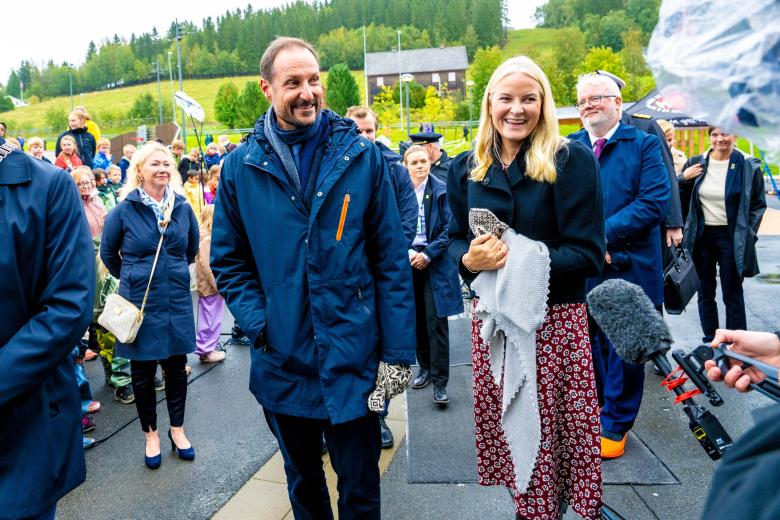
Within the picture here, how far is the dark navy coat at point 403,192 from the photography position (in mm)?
4496

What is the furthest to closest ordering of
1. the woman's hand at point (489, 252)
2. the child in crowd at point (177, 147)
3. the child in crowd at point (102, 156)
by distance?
the child in crowd at point (177, 147)
the child in crowd at point (102, 156)
the woman's hand at point (489, 252)

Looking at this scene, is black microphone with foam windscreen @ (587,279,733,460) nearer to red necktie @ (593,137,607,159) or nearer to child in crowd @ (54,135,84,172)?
red necktie @ (593,137,607,159)

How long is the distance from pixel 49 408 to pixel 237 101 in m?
81.5

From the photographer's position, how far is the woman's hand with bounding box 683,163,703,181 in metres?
6.21

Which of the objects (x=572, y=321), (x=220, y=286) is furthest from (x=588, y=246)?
(x=220, y=286)

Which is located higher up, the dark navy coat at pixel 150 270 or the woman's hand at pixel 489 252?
the woman's hand at pixel 489 252

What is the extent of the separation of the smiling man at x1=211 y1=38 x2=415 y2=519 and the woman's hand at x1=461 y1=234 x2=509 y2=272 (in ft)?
1.00

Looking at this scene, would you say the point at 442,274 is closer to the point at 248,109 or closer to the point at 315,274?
the point at 315,274

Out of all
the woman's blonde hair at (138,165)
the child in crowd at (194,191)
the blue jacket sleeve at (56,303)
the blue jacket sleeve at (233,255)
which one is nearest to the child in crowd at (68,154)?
the child in crowd at (194,191)

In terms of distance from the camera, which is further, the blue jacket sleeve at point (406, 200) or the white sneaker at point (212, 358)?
the white sneaker at point (212, 358)

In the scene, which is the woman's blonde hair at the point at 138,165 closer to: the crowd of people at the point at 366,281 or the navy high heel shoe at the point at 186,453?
the navy high heel shoe at the point at 186,453

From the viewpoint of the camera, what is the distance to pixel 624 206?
12.5 ft

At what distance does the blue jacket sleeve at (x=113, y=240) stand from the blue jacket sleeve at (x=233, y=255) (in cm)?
197

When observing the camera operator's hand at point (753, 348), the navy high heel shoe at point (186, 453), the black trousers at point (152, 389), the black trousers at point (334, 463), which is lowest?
the navy high heel shoe at point (186, 453)
